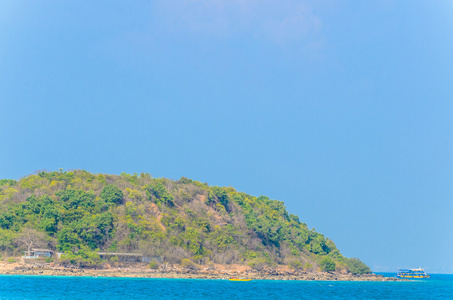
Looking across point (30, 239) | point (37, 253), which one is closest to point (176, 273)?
point (37, 253)

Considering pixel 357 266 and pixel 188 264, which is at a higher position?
pixel 357 266

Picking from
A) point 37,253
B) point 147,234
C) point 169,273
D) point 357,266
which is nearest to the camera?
point 37,253

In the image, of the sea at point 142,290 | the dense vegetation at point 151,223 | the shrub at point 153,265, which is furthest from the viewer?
the shrub at point 153,265

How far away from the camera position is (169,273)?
94.5 m

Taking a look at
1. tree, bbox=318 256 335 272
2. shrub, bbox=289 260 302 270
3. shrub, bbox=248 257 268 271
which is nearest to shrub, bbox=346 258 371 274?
tree, bbox=318 256 335 272

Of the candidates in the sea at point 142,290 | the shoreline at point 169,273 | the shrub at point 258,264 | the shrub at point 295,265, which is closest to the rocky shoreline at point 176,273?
the shoreline at point 169,273

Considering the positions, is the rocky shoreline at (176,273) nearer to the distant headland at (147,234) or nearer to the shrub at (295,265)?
the distant headland at (147,234)

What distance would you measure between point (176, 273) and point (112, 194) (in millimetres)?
21046

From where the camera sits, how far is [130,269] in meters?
93.3

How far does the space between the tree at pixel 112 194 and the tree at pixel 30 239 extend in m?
15.8

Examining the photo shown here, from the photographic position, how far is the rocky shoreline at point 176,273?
83.8 metres

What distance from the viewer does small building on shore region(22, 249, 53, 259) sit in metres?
87.9

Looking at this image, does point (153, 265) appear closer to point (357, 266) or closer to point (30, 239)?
point (30, 239)

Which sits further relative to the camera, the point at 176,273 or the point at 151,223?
the point at 151,223
